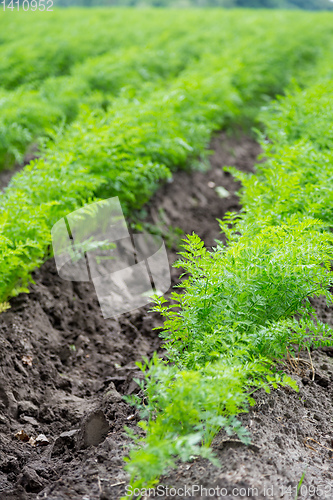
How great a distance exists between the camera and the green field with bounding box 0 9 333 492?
2.15m

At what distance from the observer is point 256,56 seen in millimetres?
9570

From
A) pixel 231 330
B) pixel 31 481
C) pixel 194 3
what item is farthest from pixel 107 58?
pixel 194 3

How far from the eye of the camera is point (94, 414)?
2.74 metres

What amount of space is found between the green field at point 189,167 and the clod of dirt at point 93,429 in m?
0.32

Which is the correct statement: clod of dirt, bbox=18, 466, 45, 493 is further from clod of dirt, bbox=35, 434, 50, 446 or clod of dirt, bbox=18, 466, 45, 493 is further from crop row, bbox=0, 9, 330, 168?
crop row, bbox=0, 9, 330, 168

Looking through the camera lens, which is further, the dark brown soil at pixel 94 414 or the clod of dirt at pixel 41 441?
the clod of dirt at pixel 41 441

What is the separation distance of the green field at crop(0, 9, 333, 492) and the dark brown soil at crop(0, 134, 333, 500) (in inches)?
5.7

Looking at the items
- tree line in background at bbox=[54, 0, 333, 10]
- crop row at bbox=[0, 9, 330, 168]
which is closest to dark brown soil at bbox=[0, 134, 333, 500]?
crop row at bbox=[0, 9, 330, 168]

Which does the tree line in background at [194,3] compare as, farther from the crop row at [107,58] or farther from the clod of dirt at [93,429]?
the clod of dirt at [93,429]

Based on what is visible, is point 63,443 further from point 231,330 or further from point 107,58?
point 107,58

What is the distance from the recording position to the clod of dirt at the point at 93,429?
2.65m

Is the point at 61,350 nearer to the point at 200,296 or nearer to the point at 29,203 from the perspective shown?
the point at 29,203

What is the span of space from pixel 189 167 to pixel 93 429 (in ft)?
13.7

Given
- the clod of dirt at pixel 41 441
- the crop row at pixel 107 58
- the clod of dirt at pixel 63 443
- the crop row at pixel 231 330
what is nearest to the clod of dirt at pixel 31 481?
the clod of dirt at pixel 63 443
